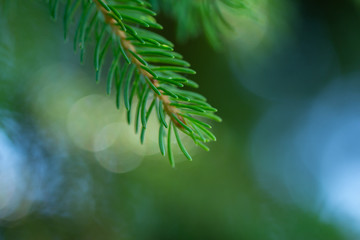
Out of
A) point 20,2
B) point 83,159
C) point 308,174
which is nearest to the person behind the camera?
point 20,2

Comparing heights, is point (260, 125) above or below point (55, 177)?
above

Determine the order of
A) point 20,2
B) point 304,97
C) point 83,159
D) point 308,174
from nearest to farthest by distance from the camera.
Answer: point 20,2 < point 83,159 < point 308,174 < point 304,97

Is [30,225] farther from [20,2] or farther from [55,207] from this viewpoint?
[20,2]

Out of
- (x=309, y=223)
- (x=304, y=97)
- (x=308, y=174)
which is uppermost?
(x=304, y=97)

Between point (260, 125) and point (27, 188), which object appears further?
point (260, 125)

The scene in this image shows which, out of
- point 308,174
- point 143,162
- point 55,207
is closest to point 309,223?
point 308,174

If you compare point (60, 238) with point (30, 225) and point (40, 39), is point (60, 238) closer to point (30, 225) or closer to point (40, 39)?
point (30, 225)
